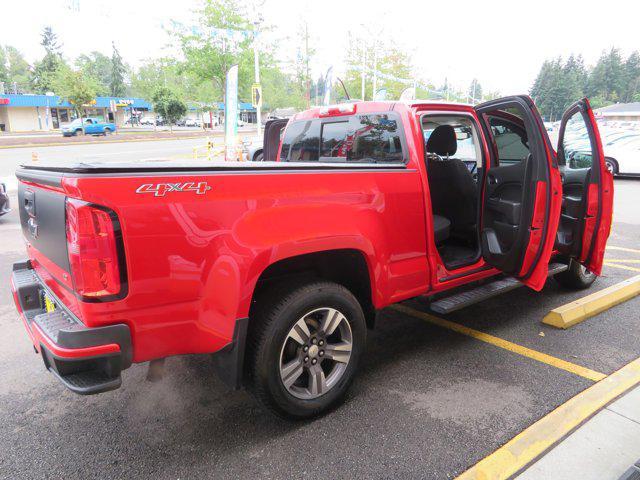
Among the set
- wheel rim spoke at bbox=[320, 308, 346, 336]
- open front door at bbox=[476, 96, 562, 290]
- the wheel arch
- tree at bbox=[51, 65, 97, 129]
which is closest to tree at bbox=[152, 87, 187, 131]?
tree at bbox=[51, 65, 97, 129]

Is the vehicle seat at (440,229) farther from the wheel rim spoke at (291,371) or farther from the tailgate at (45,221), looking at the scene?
the tailgate at (45,221)

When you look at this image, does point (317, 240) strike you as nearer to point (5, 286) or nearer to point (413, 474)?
point (413, 474)

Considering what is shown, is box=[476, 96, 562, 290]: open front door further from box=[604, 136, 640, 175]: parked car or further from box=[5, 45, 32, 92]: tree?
box=[5, 45, 32, 92]: tree

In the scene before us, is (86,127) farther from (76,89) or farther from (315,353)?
(315,353)

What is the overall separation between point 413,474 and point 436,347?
1506mm

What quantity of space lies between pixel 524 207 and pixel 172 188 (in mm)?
2623

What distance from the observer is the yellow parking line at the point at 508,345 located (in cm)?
323

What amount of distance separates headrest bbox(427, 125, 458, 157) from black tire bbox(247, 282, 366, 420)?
75.9 inches

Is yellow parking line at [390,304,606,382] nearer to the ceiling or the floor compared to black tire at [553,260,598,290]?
nearer to the floor

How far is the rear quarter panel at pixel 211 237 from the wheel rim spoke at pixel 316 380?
647 mm

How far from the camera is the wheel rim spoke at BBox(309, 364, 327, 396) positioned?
2649 mm

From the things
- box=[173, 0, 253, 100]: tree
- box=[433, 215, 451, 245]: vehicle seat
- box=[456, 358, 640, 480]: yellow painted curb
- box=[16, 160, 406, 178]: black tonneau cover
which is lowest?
box=[456, 358, 640, 480]: yellow painted curb

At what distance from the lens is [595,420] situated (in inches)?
104

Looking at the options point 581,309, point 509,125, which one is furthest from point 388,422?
point 509,125
